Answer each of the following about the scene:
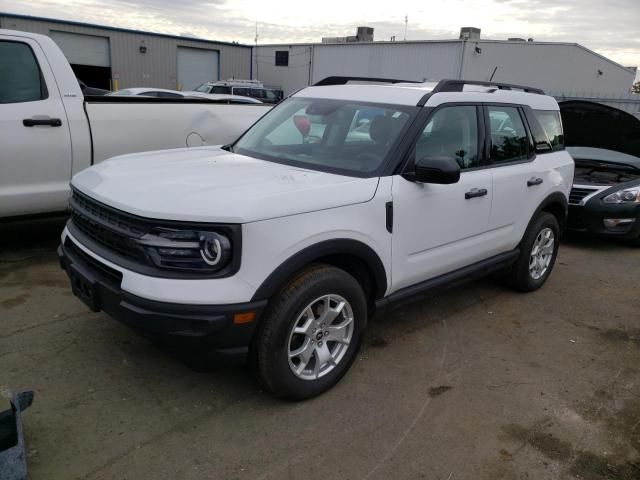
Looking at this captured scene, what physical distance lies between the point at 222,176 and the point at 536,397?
7.77 feet

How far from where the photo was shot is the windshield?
3516 millimetres

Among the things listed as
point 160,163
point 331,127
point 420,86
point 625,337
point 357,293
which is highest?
point 420,86

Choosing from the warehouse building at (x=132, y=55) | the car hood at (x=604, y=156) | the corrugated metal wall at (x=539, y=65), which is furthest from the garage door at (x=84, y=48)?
A: the car hood at (x=604, y=156)

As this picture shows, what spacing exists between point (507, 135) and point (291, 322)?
2.66m

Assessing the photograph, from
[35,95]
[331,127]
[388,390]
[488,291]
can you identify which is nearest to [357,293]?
[388,390]

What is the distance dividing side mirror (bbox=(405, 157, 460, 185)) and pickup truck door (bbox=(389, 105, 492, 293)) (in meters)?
0.14

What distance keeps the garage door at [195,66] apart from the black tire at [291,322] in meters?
33.6

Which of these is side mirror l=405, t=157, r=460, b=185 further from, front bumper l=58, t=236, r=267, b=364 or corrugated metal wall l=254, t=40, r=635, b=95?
corrugated metal wall l=254, t=40, r=635, b=95

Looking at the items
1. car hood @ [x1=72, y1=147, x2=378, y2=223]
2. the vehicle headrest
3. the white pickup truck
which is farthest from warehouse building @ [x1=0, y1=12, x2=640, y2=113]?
car hood @ [x1=72, y1=147, x2=378, y2=223]

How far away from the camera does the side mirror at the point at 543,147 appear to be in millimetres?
4832

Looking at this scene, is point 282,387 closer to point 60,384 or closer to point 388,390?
point 388,390

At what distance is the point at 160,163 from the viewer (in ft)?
11.5

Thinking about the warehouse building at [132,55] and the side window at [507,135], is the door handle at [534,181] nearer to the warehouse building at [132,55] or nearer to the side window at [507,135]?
the side window at [507,135]

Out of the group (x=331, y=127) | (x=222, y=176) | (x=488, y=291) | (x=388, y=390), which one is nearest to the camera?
(x=222, y=176)
